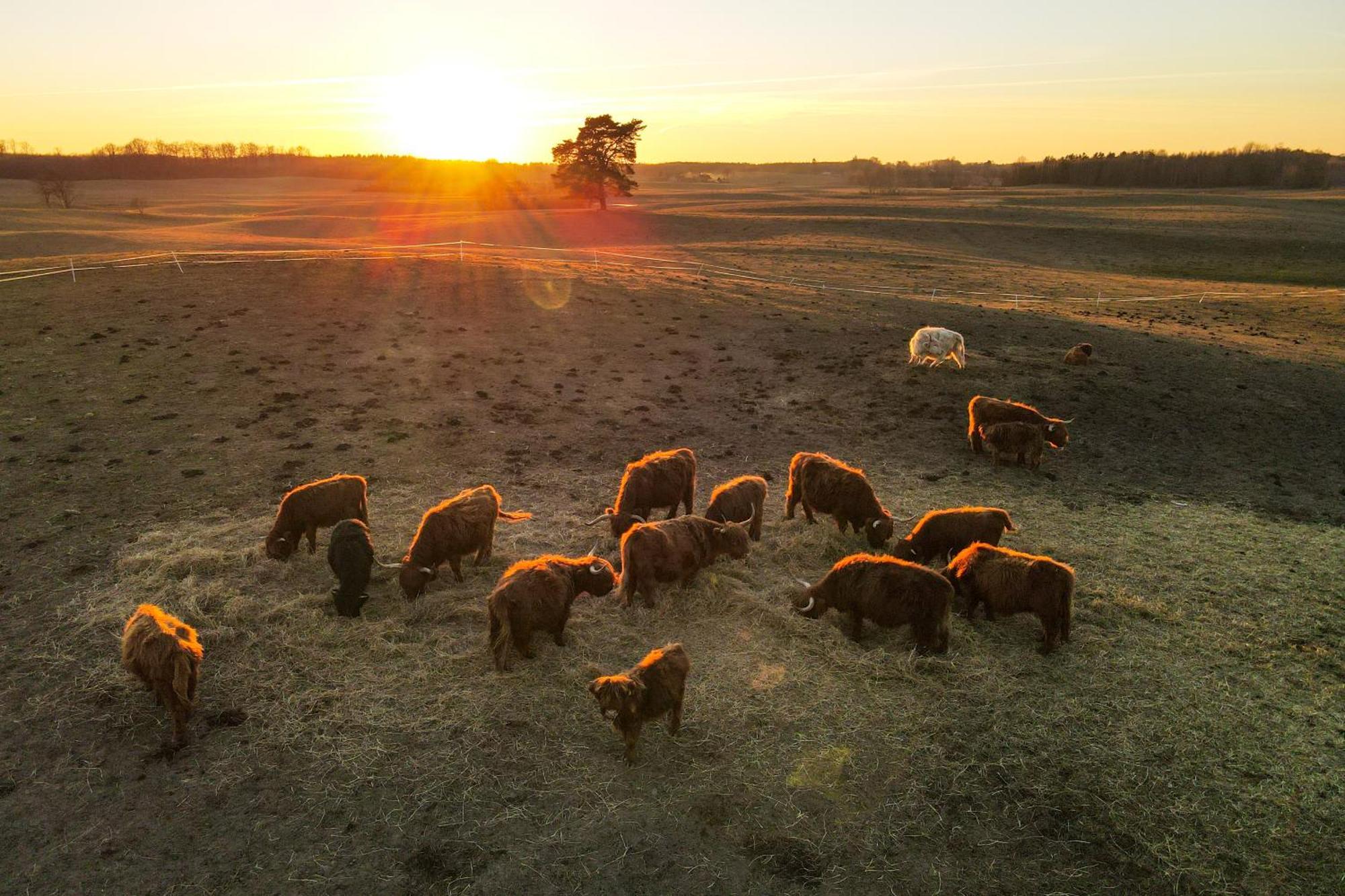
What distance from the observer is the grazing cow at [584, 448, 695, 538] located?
1059cm

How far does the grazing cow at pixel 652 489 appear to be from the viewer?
1059 centimetres

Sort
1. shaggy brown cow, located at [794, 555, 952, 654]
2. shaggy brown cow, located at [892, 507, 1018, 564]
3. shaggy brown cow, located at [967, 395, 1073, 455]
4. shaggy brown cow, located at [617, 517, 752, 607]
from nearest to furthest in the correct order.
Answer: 1. shaggy brown cow, located at [794, 555, 952, 654]
2. shaggy brown cow, located at [617, 517, 752, 607]
3. shaggy brown cow, located at [892, 507, 1018, 564]
4. shaggy brown cow, located at [967, 395, 1073, 455]

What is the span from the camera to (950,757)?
658 centimetres

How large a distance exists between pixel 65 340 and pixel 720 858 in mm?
21038

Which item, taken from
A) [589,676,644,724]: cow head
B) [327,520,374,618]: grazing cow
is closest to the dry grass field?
[327,520,374,618]: grazing cow

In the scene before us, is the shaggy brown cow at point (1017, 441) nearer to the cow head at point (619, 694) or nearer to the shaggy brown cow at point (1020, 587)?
the shaggy brown cow at point (1020, 587)

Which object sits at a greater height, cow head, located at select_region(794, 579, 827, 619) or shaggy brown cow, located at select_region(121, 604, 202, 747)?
shaggy brown cow, located at select_region(121, 604, 202, 747)

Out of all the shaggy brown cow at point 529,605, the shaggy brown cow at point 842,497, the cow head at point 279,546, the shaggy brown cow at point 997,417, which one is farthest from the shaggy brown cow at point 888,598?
the shaggy brown cow at point 997,417

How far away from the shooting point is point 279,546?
9633 millimetres

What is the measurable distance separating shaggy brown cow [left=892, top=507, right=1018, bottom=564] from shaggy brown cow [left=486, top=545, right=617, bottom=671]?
4820 mm

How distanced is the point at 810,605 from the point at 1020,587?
2.43 meters

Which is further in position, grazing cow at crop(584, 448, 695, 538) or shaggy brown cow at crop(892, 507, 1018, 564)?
grazing cow at crop(584, 448, 695, 538)

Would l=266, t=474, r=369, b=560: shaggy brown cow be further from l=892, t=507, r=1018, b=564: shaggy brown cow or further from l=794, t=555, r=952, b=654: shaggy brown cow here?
l=892, t=507, r=1018, b=564: shaggy brown cow

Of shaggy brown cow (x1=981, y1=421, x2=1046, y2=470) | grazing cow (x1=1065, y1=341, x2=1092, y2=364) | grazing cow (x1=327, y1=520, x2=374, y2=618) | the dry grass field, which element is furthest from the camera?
grazing cow (x1=1065, y1=341, x2=1092, y2=364)
